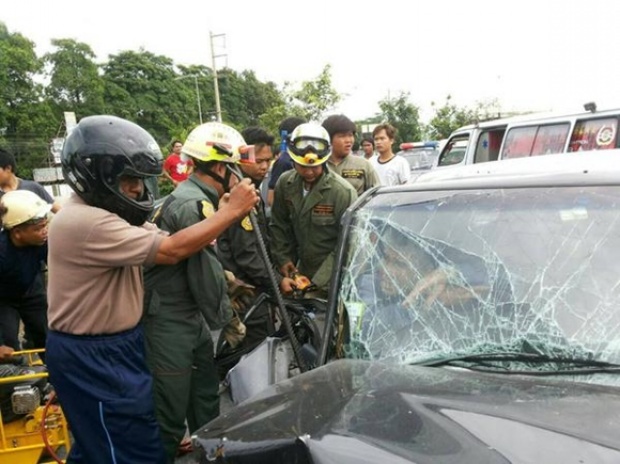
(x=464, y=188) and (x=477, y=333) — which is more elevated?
(x=464, y=188)

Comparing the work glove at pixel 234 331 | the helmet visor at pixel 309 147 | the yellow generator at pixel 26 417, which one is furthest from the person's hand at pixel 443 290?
the yellow generator at pixel 26 417

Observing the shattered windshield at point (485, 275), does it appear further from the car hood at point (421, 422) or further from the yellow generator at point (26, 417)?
the yellow generator at point (26, 417)

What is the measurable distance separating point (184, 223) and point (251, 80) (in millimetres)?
72824

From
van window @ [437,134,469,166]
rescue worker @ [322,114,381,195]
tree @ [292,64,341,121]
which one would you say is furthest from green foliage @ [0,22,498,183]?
rescue worker @ [322,114,381,195]

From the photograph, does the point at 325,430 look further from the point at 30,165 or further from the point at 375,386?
the point at 30,165

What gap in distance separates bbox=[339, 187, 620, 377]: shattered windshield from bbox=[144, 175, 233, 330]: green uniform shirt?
810 millimetres

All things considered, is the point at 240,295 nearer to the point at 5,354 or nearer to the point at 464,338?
the point at 5,354

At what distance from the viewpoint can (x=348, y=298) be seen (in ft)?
6.85

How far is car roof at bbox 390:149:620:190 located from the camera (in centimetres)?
184

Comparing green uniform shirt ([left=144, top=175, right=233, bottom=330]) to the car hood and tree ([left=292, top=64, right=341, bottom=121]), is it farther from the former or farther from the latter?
tree ([left=292, top=64, right=341, bottom=121])

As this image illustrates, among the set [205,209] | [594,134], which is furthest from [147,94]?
[205,209]

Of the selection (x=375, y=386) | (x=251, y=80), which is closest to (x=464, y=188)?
(x=375, y=386)

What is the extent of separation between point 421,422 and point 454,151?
10.1 meters

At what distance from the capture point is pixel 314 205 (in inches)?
144
